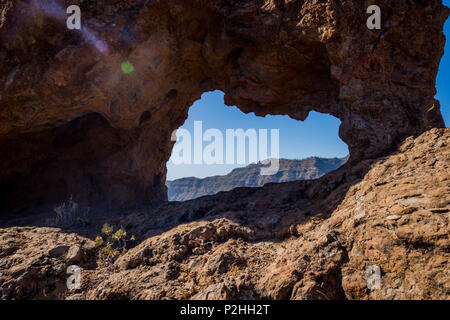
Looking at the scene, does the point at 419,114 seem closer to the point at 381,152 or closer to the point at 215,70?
the point at 381,152

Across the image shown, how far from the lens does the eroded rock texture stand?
177 inches

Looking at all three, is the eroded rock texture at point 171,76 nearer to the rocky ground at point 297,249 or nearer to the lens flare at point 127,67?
the lens flare at point 127,67

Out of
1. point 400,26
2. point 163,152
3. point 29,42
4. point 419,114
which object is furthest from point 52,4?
point 419,114

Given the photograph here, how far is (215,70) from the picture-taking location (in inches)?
270

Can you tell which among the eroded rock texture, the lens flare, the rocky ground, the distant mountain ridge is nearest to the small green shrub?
the rocky ground

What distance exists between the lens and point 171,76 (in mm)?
6695

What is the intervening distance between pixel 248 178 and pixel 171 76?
49.1m

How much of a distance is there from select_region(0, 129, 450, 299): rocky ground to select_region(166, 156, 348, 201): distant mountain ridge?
152ft

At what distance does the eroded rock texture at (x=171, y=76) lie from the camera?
4.48 metres

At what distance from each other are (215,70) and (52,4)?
381 centimetres

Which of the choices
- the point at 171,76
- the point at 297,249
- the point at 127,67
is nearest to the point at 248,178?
the point at 171,76

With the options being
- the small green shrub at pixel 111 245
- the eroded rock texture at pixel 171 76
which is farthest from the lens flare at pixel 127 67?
the small green shrub at pixel 111 245

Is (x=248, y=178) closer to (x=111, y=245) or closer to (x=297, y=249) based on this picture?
(x=111, y=245)

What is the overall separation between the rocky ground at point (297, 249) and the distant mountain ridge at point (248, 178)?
46251mm
